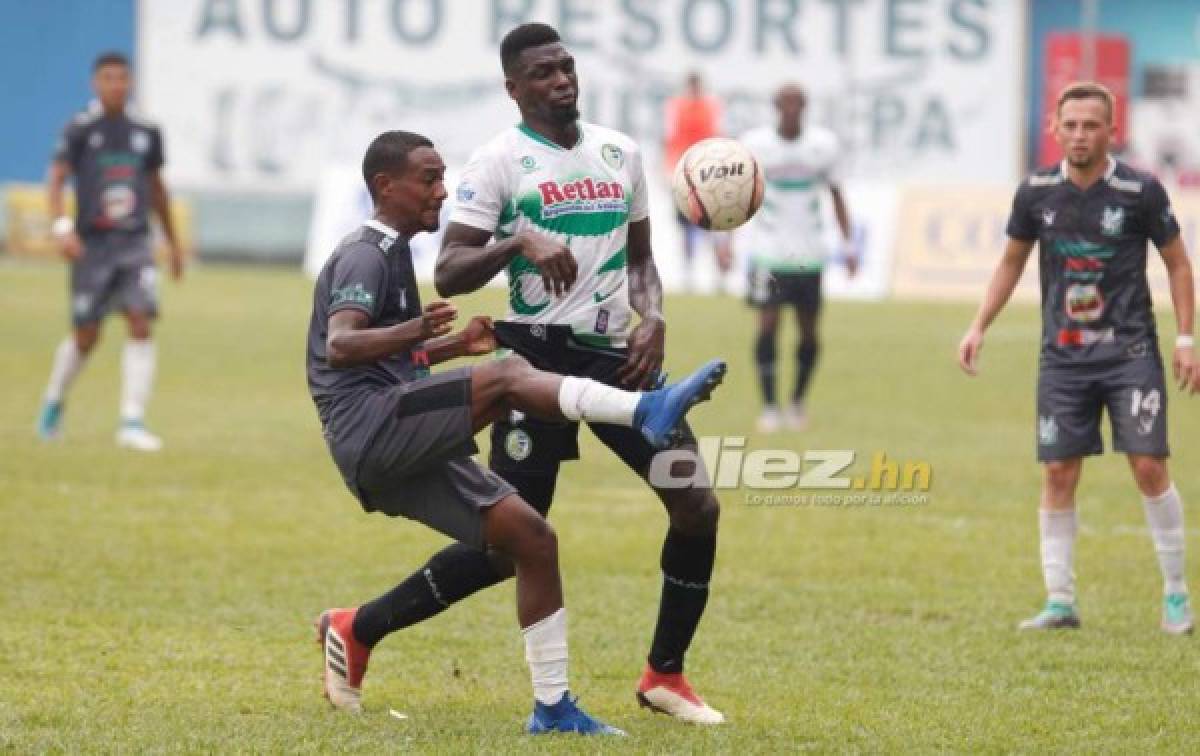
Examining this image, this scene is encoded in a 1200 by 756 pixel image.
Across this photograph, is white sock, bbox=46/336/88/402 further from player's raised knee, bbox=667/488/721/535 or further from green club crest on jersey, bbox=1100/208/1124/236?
player's raised knee, bbox=667/488/721/535

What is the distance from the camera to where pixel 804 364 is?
17.0 m

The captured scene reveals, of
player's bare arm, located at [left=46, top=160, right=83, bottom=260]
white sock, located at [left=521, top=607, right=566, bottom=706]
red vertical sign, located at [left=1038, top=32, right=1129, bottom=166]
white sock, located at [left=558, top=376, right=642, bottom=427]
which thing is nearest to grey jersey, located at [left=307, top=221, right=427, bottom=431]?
white sock, located at [left=558, top=376, right=642, bottom=427]

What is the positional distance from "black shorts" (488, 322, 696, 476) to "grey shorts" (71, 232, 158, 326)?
25.9 ft

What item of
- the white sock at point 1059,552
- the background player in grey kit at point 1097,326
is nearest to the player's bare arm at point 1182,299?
the background player in grey kit at point 1097,326

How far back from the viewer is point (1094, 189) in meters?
9.16

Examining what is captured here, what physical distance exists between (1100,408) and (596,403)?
3.41m

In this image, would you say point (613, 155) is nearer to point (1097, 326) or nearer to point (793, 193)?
point (1097, 326)

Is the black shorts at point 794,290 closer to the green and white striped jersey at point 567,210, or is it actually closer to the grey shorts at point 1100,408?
the grey shorts at point 1100,408

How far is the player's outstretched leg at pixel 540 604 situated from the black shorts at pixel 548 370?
1.75ft

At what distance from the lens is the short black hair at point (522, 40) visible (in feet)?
24.3

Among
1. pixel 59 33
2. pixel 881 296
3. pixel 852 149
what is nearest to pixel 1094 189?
pixel 881 296

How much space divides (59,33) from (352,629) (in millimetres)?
35825

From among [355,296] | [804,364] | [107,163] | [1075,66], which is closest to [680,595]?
[355,296]

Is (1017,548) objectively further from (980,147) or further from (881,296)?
(980,147)
